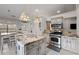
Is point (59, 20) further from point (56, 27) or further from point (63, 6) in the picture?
point (63, 6)

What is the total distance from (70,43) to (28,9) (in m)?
1.01

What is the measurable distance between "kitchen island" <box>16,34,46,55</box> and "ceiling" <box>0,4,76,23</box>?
16.1 inches

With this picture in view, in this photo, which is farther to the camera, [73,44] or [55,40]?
[55,40]

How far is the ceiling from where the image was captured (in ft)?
5.44

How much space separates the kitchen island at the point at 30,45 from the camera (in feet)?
5.46

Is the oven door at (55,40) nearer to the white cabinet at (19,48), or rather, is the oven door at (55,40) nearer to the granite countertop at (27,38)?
the granite countertop at (27,38)

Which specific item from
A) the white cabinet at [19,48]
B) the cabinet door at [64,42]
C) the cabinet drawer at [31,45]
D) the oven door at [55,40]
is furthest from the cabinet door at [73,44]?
the white cabinet at [19,48]

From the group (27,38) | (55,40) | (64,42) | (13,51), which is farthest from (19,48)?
(64,42)

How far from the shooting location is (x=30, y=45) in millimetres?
1708

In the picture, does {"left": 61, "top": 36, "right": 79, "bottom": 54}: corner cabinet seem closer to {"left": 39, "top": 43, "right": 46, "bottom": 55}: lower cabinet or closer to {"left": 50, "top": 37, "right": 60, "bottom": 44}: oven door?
{"left": 50, "top": 37, "right": 60, "bottom": 44}: oven door

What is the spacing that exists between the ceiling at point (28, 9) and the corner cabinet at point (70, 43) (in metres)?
0.54

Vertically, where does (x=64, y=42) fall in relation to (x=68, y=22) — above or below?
below

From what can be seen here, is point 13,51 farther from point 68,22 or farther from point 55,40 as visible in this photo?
point 68,22

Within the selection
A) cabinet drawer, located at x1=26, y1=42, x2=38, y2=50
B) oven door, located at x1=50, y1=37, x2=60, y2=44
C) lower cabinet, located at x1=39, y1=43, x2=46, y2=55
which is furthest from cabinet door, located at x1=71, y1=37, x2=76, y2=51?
cabinet drawer, located at x1=26, y1=42, x2=38, y2=50
